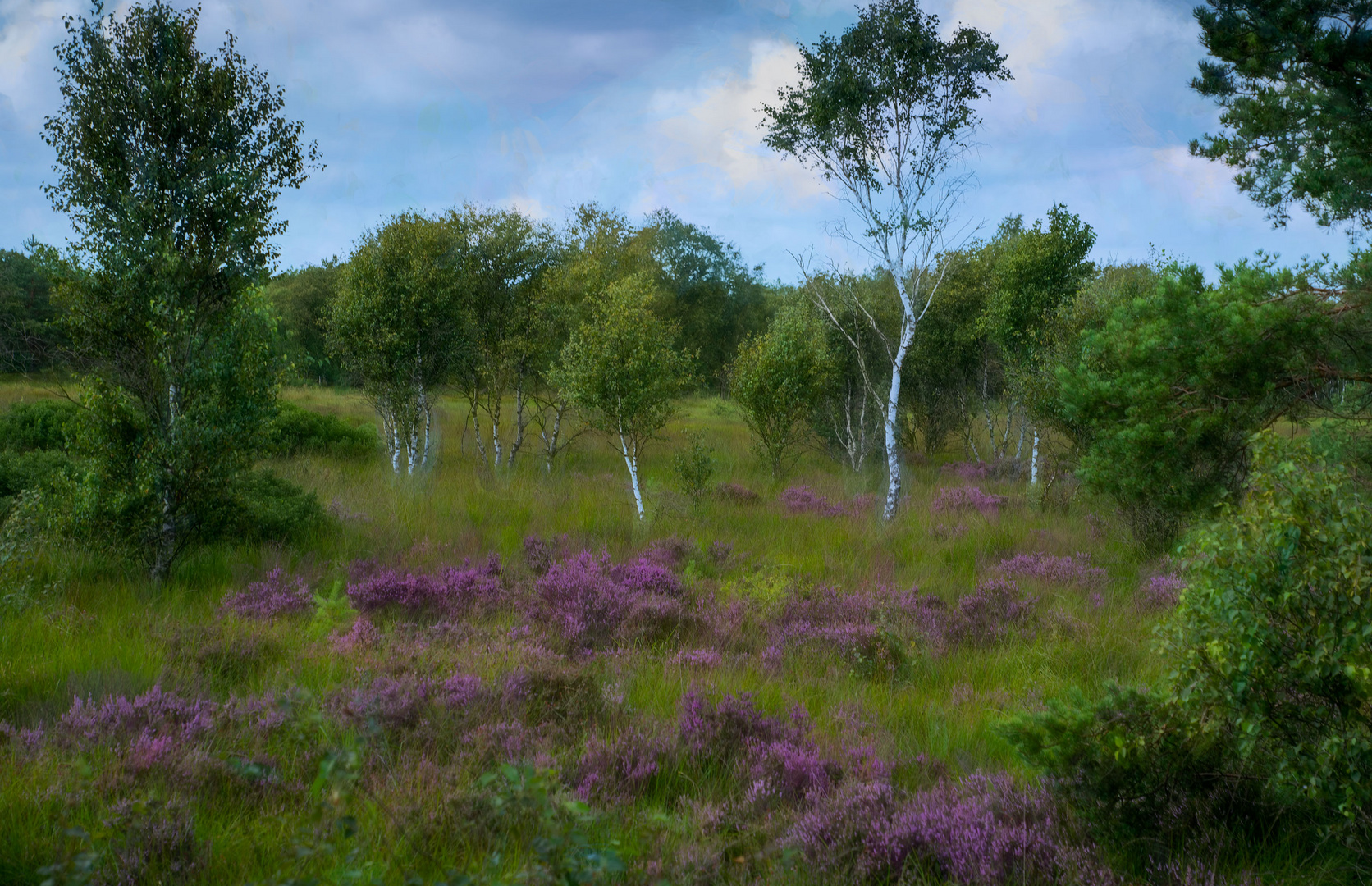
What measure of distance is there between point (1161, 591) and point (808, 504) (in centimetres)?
821

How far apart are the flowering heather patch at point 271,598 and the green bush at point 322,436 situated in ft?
37.0

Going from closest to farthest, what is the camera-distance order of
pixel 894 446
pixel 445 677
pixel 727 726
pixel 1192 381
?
1. pixel 727 726
2. pixel 445 677
3. pixel 1192 381
4. pixel 894 446

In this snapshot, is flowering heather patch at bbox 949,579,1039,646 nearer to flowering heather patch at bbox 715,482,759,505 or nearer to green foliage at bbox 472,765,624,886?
green foliage at bbox 472,765,624,886

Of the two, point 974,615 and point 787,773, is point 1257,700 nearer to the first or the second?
point 787,773

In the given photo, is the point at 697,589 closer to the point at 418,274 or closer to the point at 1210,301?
the point at 1210,301

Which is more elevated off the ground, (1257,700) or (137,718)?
(1257,700)

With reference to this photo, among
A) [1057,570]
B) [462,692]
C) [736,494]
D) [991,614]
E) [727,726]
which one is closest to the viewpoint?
[727,726]

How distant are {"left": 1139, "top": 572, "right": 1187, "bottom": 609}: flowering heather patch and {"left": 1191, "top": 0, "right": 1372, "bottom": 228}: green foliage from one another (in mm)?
5776

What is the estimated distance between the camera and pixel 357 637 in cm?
723

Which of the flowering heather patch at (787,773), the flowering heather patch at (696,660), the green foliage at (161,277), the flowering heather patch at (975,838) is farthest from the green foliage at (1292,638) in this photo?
the green foliage at (161,277)

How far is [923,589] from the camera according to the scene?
10.5 metres

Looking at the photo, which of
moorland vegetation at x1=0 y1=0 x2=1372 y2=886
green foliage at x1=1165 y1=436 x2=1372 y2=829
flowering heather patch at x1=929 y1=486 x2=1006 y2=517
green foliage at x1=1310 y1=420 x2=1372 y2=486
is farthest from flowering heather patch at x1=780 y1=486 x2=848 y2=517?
green foliage at x1=1165 y1=436 x2=1372 y2=829

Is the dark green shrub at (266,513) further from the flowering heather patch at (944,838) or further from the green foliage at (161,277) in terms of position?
the flowering heather patch at (944,838)

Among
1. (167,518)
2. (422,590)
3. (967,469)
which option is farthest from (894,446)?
(167,518)
